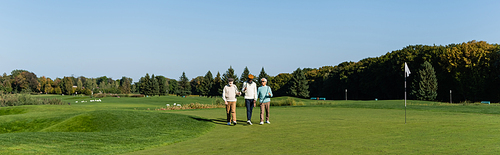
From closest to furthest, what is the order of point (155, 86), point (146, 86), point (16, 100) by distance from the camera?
point (16, 100) < point (146, 86) < point (155, 86)

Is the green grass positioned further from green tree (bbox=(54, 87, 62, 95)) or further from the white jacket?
green tree (bbox=(54, 87, 62, 95))

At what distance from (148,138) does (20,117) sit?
9.67 m

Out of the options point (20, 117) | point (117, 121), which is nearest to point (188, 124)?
point (117, 121)

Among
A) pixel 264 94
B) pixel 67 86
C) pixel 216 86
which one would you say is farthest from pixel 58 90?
pixel 264 94

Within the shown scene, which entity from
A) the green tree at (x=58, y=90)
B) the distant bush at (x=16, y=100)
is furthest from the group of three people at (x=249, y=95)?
the green tree at (x=58, y=90)

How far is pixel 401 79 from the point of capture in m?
77.0

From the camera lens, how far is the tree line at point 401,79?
60.2 metres

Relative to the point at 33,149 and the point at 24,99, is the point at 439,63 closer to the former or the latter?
the point at 24,99

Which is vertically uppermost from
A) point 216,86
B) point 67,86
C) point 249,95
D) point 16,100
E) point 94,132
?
point 67,86

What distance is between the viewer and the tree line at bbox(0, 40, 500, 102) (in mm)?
60219

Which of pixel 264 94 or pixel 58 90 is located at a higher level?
pixel 58 90

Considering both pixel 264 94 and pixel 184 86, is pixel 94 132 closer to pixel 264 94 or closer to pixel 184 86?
pixel 264 94

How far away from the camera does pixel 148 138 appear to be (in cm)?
1048

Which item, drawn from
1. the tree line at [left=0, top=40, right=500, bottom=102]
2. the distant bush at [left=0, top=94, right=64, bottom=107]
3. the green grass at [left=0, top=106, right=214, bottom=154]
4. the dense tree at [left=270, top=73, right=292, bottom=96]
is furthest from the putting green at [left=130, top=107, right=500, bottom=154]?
the dense tree at [left=270, top=73, right=292, bottom=96]
